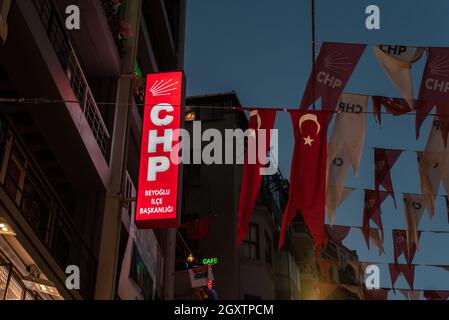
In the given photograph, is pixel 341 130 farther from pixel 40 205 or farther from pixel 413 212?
pixel 40 205

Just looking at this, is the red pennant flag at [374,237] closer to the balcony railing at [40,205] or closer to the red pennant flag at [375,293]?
the red pennant flag at [375,293]

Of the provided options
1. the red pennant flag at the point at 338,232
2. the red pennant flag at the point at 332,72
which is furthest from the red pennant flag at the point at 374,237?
the red pennant flag at the point at 332,72

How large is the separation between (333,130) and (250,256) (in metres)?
21.4

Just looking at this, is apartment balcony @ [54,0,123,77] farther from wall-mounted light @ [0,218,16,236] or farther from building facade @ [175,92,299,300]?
building facade @ [175,92,299,300]

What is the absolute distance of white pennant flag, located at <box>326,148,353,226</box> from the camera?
53.2 ft

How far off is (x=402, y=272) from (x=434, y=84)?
10.1 m

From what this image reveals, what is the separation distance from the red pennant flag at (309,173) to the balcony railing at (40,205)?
466 cm

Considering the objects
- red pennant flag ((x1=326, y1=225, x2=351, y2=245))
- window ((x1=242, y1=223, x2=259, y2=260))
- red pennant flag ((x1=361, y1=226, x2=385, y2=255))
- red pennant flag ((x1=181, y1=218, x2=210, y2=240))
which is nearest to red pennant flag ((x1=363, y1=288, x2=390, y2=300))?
red pennant flag ((x1=326, y1=225, x2=351, y2=245))

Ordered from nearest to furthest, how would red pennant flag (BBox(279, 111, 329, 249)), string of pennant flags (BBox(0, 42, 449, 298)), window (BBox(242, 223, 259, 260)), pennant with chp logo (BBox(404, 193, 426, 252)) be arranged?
red pennant flag (BBox(279, 111, 329, 249)) < string of pennant flags (BBox(0, 42, 449, 298)) < pennant with chp logo (BBox(404, 193, 426, 252)) < window (BBox(242, 223, 259, 260))

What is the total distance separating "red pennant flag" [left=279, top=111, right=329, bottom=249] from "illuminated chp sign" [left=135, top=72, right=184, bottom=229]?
135 inches

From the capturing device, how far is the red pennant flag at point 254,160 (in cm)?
1318

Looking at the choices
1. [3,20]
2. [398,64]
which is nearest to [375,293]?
[398,64]
